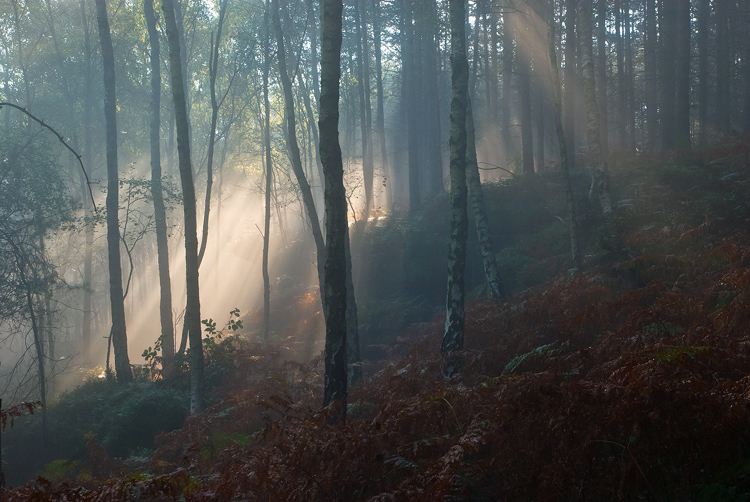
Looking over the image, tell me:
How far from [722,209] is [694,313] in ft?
18.8

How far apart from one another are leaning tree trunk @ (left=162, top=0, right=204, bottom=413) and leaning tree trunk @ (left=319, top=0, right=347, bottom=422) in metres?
6.07

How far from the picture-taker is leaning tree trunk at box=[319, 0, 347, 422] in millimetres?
7680

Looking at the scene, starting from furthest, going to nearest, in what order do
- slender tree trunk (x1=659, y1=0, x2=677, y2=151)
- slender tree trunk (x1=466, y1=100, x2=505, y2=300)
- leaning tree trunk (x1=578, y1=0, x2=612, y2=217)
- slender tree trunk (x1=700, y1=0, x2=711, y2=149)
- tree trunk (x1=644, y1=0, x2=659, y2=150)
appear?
tree trunk (x1=644, y1=0, x2=659, y2=150) → slender tree trunk (x1=700, y1=0, x2=711, y2=149) → slender tree trunk (x1=659, y1=0, x2=677, y2=151) → leaning tree trunk (x1=578, y1=0, x2=612, y2=217) → slender tree trunk (x1=466, y1=100, x2=505, y2=300)

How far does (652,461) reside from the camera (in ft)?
13.4

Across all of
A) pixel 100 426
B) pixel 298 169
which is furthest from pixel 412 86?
pixel 100 426

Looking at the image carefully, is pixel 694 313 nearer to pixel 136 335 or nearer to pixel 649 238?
pixel 649 238

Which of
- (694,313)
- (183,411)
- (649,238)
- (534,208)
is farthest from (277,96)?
(694,313)

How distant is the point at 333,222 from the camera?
782 centimetres

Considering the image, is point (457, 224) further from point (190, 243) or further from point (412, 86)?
point (412, 86)

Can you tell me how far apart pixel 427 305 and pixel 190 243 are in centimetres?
900

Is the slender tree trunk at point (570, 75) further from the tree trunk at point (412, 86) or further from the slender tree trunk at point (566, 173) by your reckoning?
the tree trunk at point (412, 86)

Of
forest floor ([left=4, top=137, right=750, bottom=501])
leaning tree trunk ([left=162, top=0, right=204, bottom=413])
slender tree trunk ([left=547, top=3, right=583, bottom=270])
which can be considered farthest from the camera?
leaning tree trunk ([left=162, top=0, right=204, bottom=413])

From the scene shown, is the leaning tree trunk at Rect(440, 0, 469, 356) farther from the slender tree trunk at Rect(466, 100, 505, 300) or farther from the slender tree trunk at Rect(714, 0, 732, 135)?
the slender tree trunk at Rect(714, 0, 732, 135)

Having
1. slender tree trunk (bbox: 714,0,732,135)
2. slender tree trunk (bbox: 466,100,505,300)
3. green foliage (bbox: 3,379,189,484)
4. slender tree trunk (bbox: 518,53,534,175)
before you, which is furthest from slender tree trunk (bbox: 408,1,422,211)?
green foliage (bbox: 3,379,189,484)
